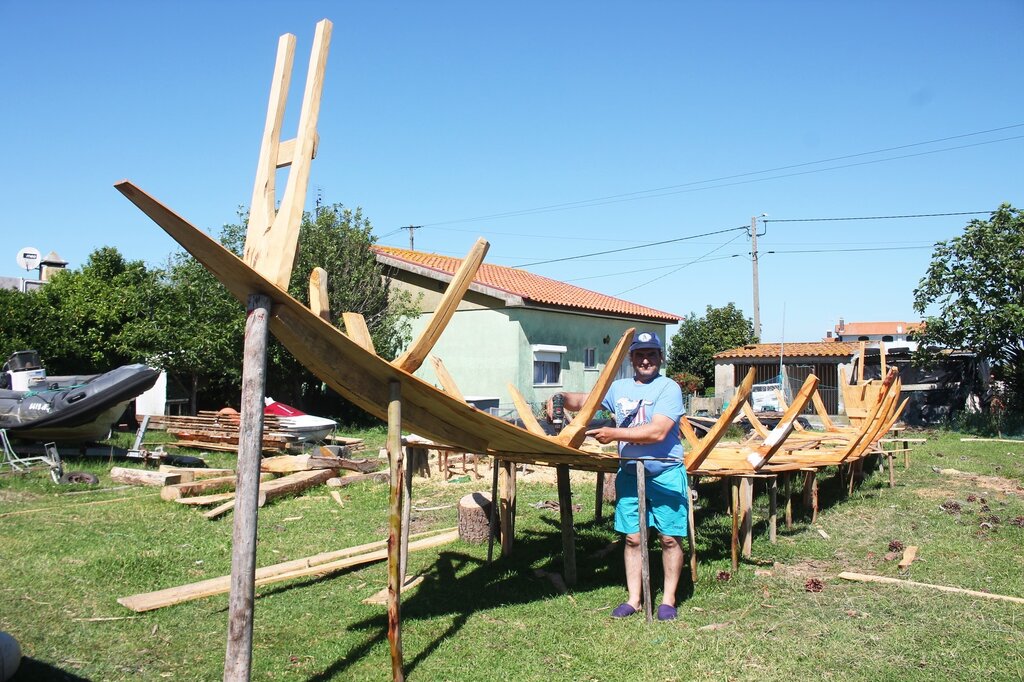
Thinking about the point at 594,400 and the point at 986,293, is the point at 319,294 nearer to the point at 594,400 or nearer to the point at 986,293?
the point at 594,400

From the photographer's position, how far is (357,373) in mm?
4289

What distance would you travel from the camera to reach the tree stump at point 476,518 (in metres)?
7.07

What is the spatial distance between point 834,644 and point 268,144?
4.45 metres

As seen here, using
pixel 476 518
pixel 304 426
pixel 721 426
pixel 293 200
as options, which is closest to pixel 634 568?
pixel 721 426

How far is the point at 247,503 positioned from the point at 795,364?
84.4ft

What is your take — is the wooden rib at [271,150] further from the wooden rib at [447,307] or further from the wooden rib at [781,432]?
the wooden rib at [781,432]

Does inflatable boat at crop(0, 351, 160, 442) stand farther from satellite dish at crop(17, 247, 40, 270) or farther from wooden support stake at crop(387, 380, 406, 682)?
satellite dish at crop(17, 247, 40, 270)

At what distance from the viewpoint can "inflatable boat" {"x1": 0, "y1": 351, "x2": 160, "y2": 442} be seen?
1246 centimetres

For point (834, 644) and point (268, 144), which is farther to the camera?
point (834, 644)

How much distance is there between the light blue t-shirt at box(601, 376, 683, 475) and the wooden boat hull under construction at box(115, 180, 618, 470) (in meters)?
0.31

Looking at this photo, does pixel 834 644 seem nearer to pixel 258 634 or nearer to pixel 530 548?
pixel 530 548

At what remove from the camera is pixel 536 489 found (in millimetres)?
10422

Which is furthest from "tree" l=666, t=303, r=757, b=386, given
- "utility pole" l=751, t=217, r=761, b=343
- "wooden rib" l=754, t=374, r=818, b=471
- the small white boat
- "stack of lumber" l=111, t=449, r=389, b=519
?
"wooden rib" l=754, t=374, r=818, b=471

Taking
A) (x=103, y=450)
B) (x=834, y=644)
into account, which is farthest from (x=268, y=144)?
(x=103, y=450)
